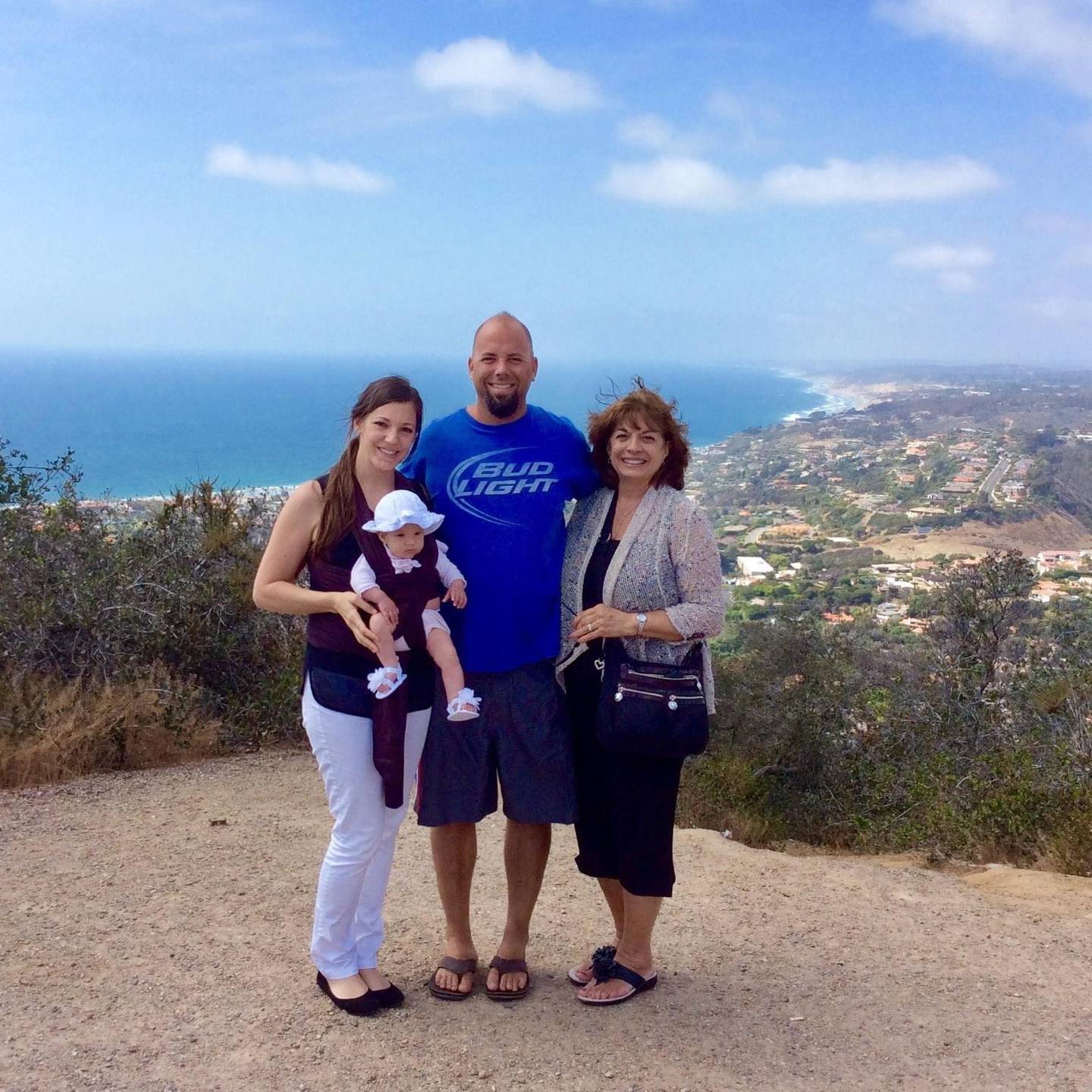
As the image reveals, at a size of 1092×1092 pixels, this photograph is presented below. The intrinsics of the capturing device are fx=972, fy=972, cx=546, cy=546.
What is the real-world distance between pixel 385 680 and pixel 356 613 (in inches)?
8.7

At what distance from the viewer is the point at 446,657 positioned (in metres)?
2.99

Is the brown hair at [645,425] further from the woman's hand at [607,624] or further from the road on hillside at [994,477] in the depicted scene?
the road on hillside at [994,477]

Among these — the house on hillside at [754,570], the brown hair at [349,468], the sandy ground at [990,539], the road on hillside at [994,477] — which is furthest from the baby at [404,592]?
the road on hillside at [994,477]

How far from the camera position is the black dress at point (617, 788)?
330 centimetres

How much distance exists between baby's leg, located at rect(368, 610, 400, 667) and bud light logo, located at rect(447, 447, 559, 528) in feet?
1.74

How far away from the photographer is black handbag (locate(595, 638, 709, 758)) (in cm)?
312

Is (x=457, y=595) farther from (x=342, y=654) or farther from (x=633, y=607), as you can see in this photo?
(x=633, y=607)

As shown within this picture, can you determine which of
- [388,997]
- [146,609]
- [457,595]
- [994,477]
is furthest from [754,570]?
[457,595]

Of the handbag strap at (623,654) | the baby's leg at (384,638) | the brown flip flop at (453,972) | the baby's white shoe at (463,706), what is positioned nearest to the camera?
the baby's leg at (384,638)

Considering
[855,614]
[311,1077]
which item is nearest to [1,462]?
[311,1077]

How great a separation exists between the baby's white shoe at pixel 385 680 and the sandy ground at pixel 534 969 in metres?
1.22

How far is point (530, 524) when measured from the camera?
3234 mm

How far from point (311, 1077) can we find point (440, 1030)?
0.45 metres

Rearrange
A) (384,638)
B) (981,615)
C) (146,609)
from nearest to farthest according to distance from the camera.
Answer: (384,638) → (146,609) → (981,615)
